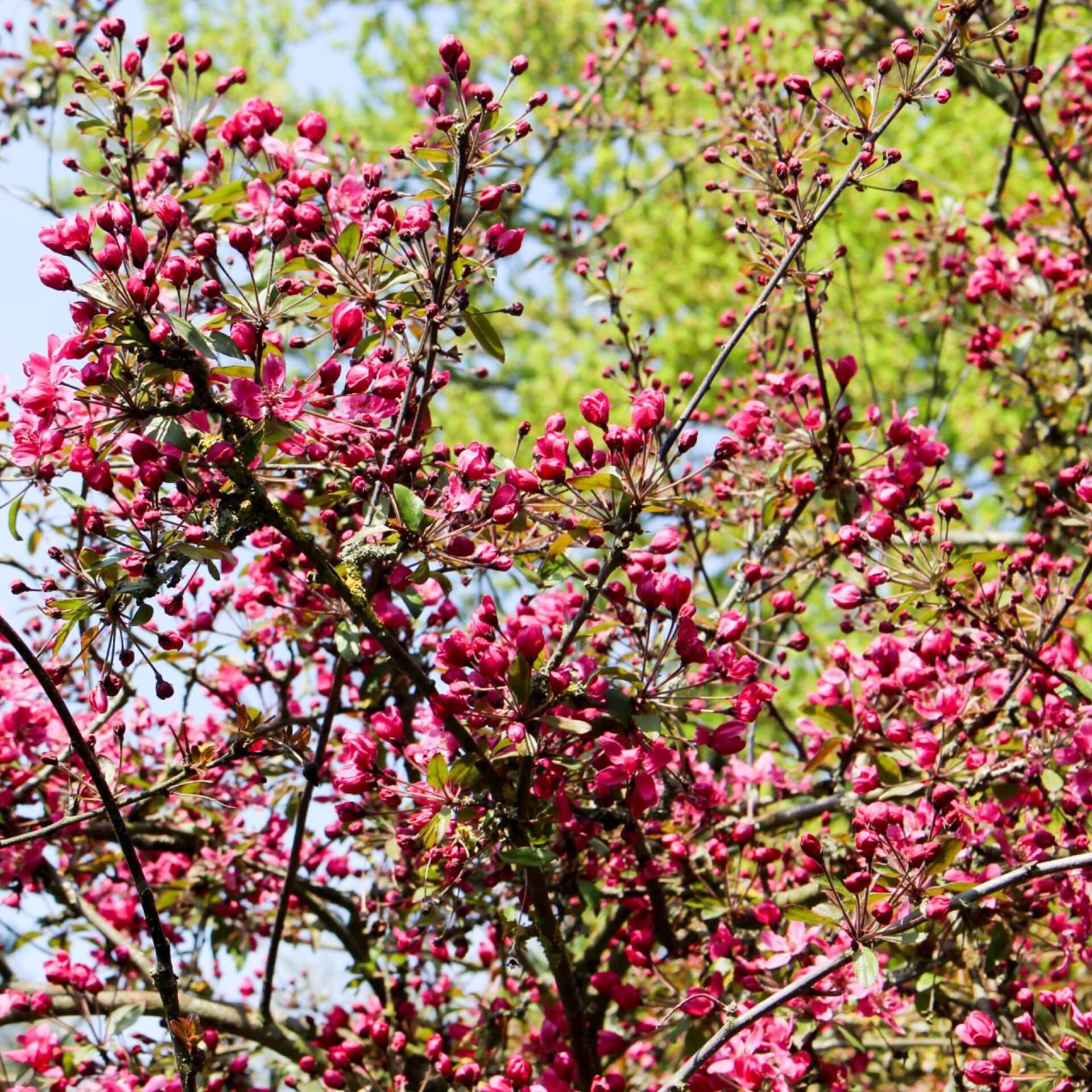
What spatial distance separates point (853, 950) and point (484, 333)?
1476 millimetres

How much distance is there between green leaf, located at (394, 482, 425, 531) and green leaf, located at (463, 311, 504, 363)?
0.38 meters

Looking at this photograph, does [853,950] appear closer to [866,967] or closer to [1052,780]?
[866,967]

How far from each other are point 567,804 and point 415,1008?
167cm

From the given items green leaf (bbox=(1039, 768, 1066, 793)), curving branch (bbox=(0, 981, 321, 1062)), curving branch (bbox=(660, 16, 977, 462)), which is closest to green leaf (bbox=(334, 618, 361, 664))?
curving branch (bbox=(660, 16, 977, 462))

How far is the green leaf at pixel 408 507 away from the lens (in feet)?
8.25

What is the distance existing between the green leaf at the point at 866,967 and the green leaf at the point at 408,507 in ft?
3.97

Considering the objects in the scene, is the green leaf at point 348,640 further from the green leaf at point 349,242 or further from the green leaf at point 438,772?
the green leaf at point 349,242

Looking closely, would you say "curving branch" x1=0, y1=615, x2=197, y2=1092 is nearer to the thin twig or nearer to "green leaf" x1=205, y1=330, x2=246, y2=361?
the thin twig

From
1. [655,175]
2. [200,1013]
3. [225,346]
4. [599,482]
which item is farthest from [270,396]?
[655,175]

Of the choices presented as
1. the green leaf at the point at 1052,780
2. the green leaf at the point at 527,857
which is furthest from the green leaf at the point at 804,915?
the green leaf at the point at 1052,780

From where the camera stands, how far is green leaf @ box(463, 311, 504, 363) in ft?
8.87

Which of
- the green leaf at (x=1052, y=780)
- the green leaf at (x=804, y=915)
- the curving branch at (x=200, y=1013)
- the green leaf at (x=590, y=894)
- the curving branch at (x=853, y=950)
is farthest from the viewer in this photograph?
the curving branch at (x=200, y=1013)

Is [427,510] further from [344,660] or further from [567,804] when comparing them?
[567,804]

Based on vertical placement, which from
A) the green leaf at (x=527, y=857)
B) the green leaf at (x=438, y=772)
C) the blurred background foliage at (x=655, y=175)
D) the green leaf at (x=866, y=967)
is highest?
the blurred background foliage at (x=655, y=175)
